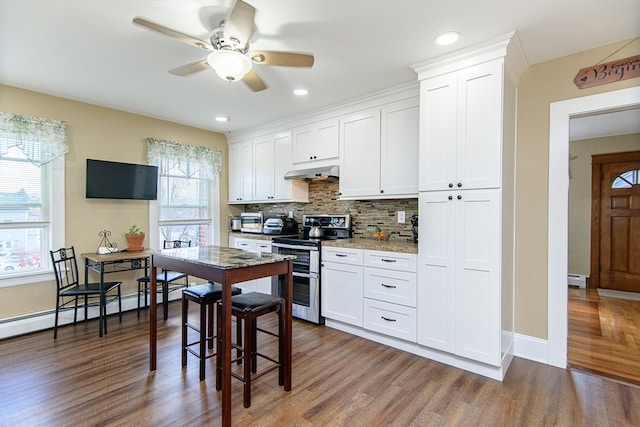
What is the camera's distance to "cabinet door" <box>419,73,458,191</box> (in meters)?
2.62

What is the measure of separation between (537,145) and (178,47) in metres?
3.02

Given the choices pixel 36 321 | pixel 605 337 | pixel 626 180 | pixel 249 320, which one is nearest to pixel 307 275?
pixel 249 320

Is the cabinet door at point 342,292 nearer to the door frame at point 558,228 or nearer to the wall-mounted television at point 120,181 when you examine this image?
the door frame at point 558,228

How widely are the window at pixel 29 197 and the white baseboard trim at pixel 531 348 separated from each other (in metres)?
4.75

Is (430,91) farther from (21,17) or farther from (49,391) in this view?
(49,391)

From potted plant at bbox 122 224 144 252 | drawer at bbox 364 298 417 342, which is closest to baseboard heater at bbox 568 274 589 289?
drawer at bbox 364 298 417 342

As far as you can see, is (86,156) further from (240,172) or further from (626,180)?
(626,180)

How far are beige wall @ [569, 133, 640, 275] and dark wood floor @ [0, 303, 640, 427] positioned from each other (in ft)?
12.1

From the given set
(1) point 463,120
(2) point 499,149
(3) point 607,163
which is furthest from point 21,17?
(3) point 607,163

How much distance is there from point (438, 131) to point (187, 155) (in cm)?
352

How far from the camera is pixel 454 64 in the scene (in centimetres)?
259

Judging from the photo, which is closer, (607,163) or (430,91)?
(430,91)

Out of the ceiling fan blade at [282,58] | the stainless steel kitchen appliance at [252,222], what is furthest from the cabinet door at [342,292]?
the ceiling fan blade at [282,58]

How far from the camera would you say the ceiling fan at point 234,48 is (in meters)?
1.75
